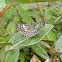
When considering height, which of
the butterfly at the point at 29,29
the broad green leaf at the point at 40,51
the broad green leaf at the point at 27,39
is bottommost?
the broad green leaf at the point at 40,51

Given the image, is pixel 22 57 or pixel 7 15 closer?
pixel 22 57

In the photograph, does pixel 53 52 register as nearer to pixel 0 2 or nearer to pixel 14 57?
pixel 14 57

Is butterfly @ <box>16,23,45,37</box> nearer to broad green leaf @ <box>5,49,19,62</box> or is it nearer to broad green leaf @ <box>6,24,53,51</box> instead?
broad green leaf @ <box>6,24,53,51</box>

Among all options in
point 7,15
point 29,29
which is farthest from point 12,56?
point 7,15

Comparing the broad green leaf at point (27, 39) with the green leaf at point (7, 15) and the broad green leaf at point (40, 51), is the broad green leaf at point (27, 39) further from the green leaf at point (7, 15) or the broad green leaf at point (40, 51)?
the green leaf at point (7, 15)

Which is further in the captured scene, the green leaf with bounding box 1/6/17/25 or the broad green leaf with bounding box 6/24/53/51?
the green leaf with bounding box 1/6/17/25

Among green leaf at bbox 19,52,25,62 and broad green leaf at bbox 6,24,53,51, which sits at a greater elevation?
broad green leaf at bbox 6,24,53,51

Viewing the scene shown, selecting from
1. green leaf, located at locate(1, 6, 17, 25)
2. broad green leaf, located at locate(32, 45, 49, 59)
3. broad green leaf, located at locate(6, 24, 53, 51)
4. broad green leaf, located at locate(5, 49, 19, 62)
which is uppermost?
green leaf, located at locate(1, 6, 17, 25)

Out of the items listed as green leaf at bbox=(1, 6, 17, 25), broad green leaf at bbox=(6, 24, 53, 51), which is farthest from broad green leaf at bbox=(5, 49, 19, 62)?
green leaf at bbox=(1, 6, 17, 25)

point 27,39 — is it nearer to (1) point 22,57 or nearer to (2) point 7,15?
(1) point 22,57

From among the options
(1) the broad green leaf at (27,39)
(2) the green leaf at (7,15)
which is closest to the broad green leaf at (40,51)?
(1) the broad green leaf at (27,39)

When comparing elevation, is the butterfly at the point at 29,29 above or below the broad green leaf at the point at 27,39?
above
